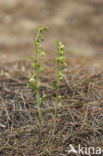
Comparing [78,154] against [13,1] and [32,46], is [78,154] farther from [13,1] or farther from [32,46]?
[13,1]

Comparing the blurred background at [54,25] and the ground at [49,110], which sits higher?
the blurred background at [54,25]

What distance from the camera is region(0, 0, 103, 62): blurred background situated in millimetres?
5889

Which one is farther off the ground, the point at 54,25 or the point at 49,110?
the point at 54,25

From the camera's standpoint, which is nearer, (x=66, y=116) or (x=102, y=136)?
(x=102, y=136)

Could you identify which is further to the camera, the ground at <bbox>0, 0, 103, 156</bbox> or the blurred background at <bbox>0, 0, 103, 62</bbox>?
the blurred background at <bbox>0, 0, 103, 62</bbox>

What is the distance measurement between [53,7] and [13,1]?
1.44 m

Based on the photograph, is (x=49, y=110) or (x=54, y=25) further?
(x=54, y=25)

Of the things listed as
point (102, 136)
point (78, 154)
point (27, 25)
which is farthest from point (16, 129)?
point (27, 25)

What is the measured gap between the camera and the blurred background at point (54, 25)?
5.89 m

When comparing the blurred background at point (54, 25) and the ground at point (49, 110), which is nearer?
the ground at point (49, 110)

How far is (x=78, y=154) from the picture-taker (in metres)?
1.93

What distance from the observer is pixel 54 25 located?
705cm

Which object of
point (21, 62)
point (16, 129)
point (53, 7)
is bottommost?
point (16, 129)

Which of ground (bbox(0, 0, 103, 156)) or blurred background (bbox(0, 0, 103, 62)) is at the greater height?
blurred background (bbox(0, 0, 103, 62))
